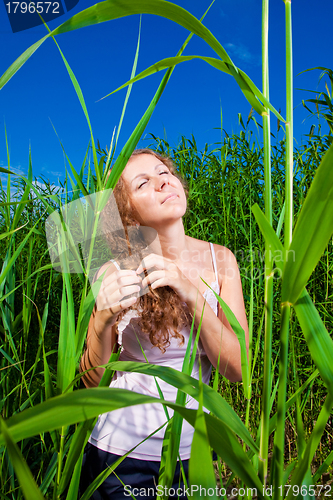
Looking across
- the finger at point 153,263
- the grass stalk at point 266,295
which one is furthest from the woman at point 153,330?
the grass stalk at point 266,295

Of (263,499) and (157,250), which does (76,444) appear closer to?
(263,499)

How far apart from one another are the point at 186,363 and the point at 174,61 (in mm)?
355

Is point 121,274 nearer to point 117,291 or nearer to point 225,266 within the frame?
point 117,291

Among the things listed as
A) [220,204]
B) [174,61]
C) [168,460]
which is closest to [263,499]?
→ [168,460]

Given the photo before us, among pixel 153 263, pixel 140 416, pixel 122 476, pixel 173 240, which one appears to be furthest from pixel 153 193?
pixel 122 476

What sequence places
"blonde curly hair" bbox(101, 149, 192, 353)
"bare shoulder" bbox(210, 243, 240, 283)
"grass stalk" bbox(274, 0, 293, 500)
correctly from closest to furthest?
"grass stalk" bbox(274, 0, 293, 500), "blonde curly hair" bbox(101, 149, 192, 353), "bare shoulder" bbox(210, 243, 240, 283)

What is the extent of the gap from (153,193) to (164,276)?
1.16 feet

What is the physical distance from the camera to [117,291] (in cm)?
51

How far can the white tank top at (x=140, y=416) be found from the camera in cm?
76

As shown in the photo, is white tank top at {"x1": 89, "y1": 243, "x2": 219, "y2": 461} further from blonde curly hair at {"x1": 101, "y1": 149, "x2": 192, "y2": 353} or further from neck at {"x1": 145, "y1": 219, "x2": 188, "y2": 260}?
neck at {"x1": 145, "y1": 219, "x2": 188, "y2": 260}

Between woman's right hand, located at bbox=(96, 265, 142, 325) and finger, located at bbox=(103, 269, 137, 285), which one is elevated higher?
finger, located at bbox=(103, 269, 137, 285)

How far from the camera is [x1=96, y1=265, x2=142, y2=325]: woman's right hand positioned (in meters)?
0.50

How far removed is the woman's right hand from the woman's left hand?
0.14 ft

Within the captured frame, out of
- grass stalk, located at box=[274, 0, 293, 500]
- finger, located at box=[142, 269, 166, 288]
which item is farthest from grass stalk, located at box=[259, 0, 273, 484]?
finger, located at box=[142, 269, 166, 288]
